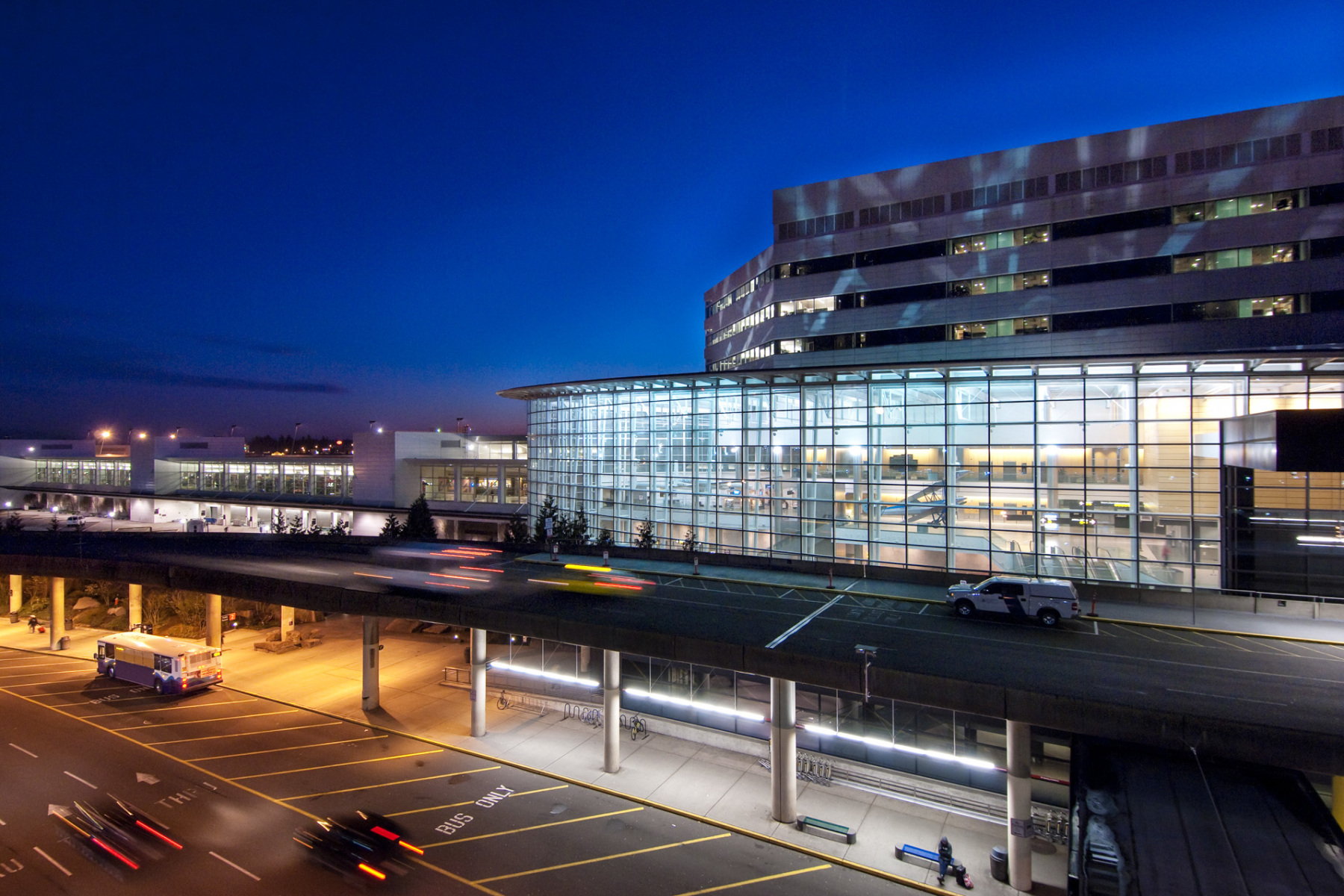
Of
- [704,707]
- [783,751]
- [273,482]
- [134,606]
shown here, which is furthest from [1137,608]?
[273,482]

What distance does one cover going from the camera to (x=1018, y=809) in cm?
1297

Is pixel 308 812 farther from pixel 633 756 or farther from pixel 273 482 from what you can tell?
pixel 273 482

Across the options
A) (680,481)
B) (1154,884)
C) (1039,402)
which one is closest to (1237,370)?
(1039,402)

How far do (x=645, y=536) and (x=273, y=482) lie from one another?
54499mm

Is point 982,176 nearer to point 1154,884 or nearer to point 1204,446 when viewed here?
point 1204,446

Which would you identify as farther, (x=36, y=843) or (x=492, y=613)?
(x=492, y=613)

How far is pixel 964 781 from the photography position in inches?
651

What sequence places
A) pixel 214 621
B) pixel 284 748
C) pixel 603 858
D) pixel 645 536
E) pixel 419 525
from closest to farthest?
pixel 603 858 < pixel 284 748 < pixel 214 621 < pixel 645 536 < pixel 419 525

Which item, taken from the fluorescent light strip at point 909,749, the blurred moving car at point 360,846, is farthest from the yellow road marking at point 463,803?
the fluorescent light strip at point 909,749

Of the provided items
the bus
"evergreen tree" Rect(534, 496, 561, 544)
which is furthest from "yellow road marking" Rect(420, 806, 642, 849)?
"evergreen tree" Rect(534, 496, 561, 544)

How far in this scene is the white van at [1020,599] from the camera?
18.2m

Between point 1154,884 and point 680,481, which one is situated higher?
point 680,481

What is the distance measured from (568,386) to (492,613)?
23.9 m

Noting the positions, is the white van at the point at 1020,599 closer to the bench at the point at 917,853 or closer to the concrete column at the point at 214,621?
the bench at the point at 917,853
